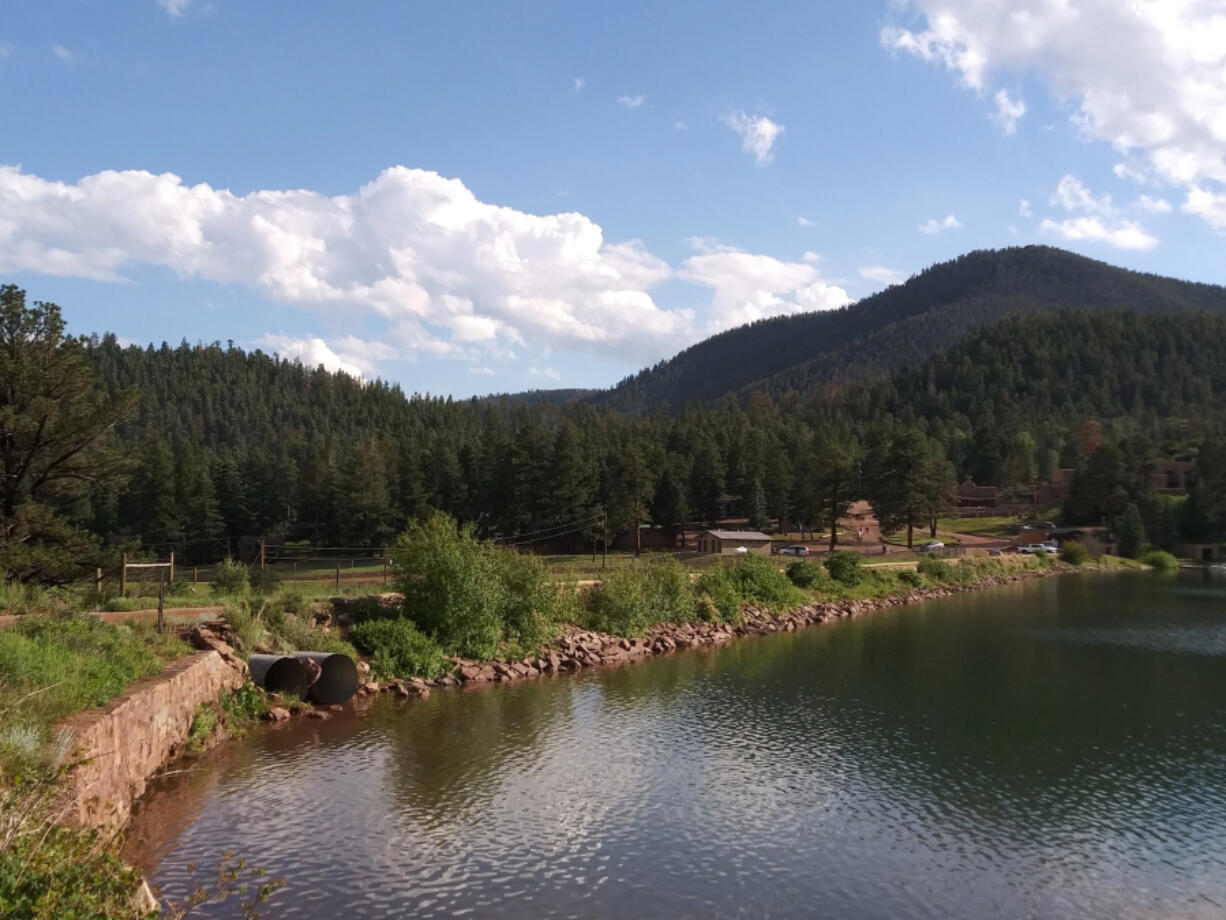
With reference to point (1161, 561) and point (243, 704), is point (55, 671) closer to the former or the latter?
point (243, 704)

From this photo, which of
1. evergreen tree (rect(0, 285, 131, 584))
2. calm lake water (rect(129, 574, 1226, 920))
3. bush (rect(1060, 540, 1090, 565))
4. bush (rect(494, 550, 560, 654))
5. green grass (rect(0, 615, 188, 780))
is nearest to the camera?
green grass (rect(0, 615, 188, 780))

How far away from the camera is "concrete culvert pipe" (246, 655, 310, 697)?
28.5 metres

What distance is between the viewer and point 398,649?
34.1 m

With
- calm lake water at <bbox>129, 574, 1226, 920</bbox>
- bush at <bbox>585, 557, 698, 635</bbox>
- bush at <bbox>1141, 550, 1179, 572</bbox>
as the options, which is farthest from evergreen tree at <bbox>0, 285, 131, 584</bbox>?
bush at <bbox>1141, 550, 1179, 572</bbox>

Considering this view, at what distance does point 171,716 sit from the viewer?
72.7 ft

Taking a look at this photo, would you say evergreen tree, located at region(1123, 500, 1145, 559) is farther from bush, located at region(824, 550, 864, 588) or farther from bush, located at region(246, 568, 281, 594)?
bush, located at region(246, 568, 281, 594)

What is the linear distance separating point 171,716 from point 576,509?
65.3 metres

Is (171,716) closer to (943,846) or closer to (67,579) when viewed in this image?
(67,579)

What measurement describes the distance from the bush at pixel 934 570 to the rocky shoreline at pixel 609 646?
13.1 meters

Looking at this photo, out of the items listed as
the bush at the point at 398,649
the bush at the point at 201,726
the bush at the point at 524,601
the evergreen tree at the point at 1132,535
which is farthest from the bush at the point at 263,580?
the evergreen tree at the point at 1132,535

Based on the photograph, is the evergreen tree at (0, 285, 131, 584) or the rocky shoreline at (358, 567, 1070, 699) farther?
the rocky shoreline at (358, 567, 1070, 699)

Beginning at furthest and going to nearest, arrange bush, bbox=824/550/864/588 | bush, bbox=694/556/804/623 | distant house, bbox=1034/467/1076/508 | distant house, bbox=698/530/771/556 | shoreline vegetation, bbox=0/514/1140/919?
distant house, bbox=1034/467/1076/508 → distant house, bbox=698/530/771/556 → bush, bbox=824/550/864/588 → bush, bbox=694/556/804/623 → shoreline vegetation, bbox=0/514/1140/919

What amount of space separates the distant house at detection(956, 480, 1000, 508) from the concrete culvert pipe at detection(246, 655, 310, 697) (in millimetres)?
129063

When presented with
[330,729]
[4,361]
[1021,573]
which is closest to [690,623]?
[330,729]
